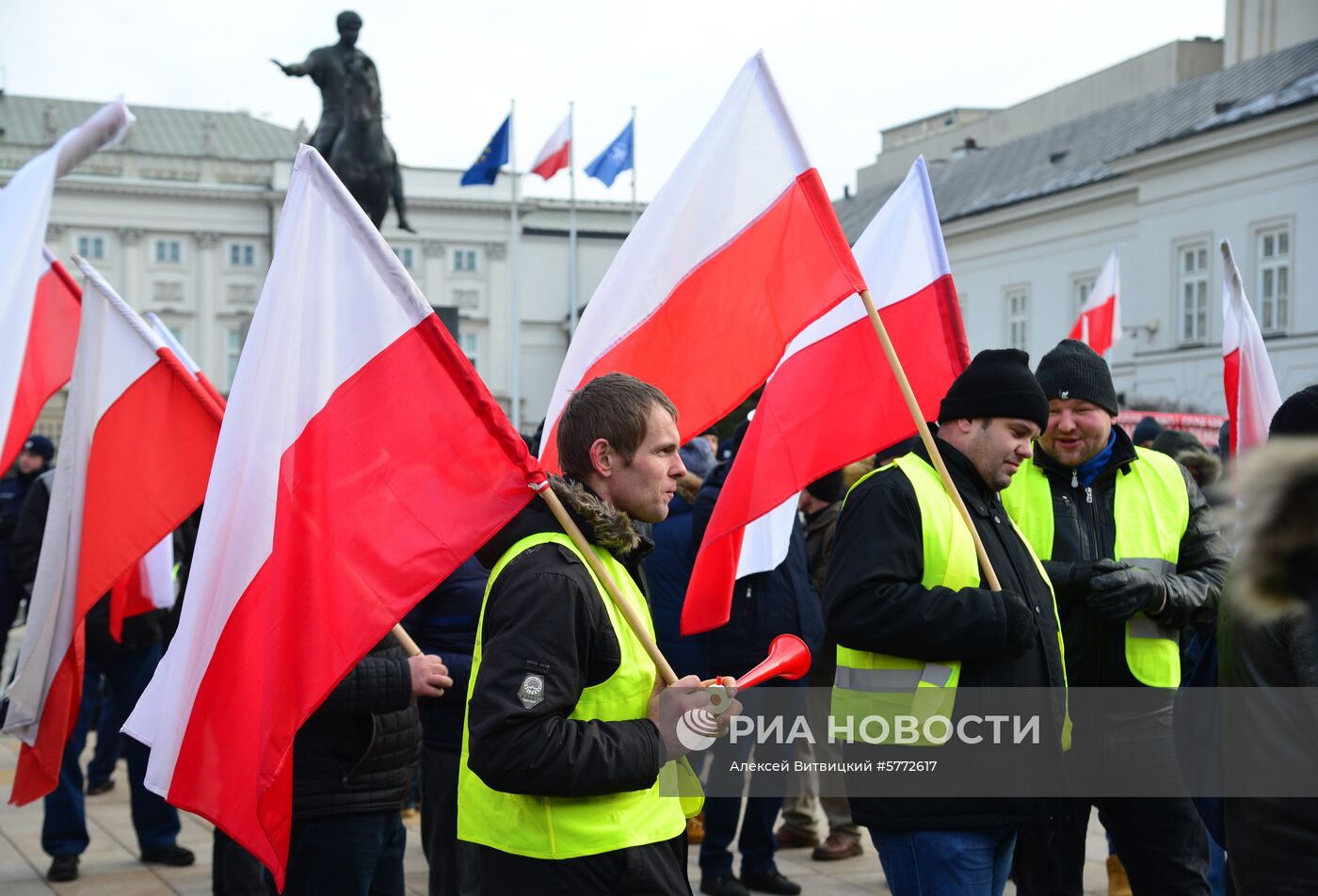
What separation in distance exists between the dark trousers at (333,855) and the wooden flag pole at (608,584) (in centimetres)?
136

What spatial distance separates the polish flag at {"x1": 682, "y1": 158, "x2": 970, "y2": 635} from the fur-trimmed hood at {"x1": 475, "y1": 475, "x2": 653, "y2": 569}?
1.01 meters

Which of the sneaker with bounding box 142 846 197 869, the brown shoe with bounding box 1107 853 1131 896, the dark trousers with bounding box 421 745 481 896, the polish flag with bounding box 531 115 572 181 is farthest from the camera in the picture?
the polish flag with bounding box 531 115 572 181

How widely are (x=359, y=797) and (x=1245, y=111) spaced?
3072cm

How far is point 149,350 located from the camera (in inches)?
186

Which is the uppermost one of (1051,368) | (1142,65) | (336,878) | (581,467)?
(1142,65)

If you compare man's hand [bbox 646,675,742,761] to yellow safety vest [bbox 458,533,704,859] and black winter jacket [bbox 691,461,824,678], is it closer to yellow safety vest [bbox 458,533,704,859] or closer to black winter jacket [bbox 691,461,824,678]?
yellow safety vest [bbox 458,533,704,859]

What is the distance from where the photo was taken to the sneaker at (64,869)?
6.70 meters

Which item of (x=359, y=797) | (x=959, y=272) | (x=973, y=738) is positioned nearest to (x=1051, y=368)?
(x=973, y=738)

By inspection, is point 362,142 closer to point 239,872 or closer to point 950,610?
point 239,872

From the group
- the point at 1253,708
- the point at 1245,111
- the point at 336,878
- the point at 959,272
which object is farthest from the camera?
the point at 959,272

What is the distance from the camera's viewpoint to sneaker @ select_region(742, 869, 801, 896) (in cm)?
638

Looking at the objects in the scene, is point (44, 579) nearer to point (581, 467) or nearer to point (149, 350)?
point (149, 350)

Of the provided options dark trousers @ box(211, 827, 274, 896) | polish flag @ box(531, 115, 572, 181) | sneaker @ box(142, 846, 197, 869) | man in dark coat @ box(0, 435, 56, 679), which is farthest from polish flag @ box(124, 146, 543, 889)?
polish flag @ box(531, 115, 572, 181)

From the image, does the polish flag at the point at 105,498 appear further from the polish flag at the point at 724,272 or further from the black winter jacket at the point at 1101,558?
the black winter jacket at the point at 1101,558
